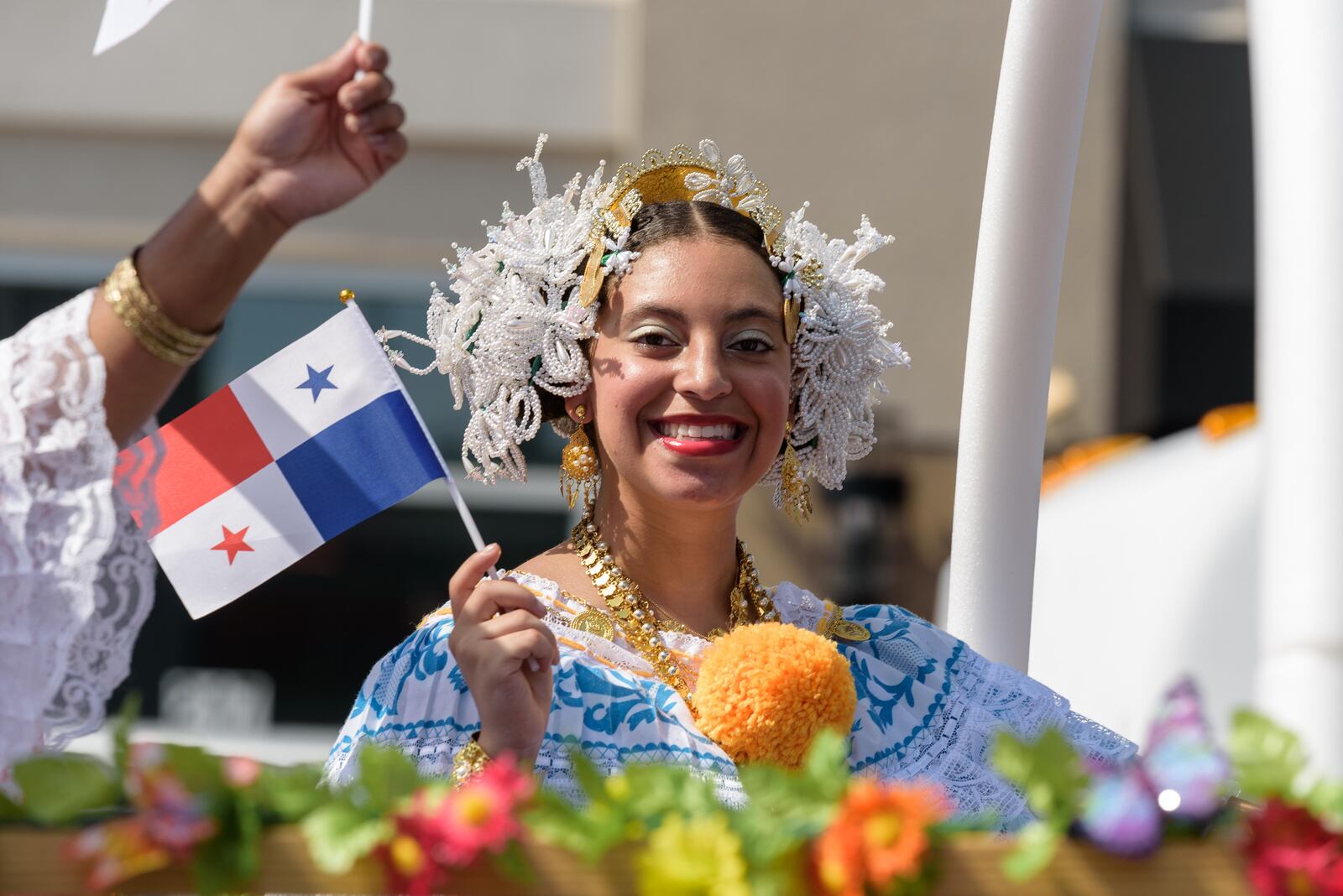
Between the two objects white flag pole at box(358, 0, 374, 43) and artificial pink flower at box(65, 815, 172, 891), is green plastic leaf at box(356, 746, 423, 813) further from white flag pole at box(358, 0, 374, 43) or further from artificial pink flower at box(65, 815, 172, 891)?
white flag pole at box(358, 0, 374, 43)

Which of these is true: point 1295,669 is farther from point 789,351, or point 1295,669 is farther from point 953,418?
point 953,418

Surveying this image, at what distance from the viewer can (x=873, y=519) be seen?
28.7 feet

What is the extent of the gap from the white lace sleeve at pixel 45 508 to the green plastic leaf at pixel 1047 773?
809mm

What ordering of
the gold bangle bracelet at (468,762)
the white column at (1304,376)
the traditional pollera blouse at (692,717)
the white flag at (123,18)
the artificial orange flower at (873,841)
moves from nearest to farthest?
the artificial orange flower at (873,841)
the white flag at (123,18)
the white column at (1304,376)
the gold bangle bracelet at (468,762)
the traditional pollera blouse at (692,717)

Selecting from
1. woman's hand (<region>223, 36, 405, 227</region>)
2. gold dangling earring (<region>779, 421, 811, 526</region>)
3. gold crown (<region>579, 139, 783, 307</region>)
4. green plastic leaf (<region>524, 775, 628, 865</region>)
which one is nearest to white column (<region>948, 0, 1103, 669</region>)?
gold dangling earring (<region>779, 421, 811, 526</region>)

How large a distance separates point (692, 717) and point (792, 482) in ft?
1.79

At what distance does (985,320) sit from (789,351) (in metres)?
0.35

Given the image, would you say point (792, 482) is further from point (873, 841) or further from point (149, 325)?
point (873, 841)

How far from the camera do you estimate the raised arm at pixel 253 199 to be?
1.60 m

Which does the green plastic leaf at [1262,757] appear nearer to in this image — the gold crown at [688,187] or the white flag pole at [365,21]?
the white flag pole at [365,21]

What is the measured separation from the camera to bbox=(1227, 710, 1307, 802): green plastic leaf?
132cm

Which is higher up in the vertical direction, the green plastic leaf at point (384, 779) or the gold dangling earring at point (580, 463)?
the gold dangling earring at point (580, 463)

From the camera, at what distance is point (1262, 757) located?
1.34m

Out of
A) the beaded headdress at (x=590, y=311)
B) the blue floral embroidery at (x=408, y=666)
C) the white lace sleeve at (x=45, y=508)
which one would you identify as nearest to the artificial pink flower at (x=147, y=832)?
the white lace sleeve at (x=45, y=508)
